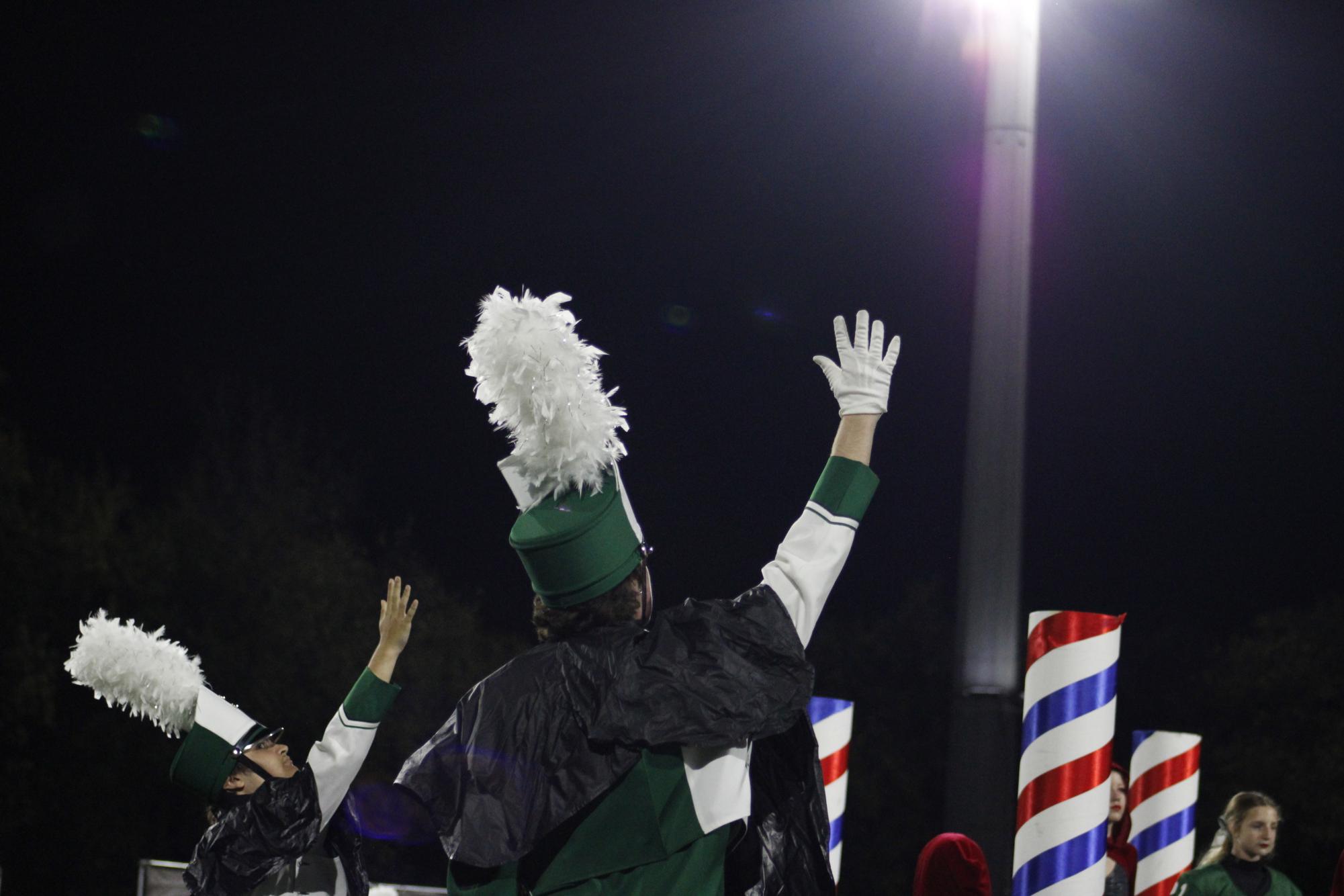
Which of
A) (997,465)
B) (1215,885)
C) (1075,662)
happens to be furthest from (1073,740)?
(1215,885)

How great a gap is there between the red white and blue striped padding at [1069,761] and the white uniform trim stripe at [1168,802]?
3504 mm

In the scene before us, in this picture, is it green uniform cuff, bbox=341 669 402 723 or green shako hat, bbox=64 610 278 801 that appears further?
green shako hat, bbox=64 610 278 801

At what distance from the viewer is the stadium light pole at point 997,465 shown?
579 centimetres

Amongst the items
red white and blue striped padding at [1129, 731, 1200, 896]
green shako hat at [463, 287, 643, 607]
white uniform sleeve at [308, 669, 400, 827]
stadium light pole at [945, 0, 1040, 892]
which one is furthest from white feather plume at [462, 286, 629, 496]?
red white and blue striped padding at [1129, 731, 1200, 896]

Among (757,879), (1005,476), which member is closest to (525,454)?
(757,879)

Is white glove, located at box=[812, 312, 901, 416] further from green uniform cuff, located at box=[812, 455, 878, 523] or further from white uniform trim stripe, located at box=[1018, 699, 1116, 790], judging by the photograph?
white uniform trim stripe, located at box=[1018, 699, 1116, 790]

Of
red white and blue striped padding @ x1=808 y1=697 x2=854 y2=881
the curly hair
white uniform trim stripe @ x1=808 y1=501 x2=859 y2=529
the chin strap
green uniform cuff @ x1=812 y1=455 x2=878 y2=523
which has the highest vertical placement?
green uniform cuff @ x1=812 y1=455 x2=878 y2=523

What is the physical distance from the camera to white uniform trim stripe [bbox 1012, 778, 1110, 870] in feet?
15.8

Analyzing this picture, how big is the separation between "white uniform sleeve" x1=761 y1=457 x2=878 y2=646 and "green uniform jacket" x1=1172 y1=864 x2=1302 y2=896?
5381 millimetres

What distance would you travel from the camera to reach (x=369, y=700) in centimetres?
450

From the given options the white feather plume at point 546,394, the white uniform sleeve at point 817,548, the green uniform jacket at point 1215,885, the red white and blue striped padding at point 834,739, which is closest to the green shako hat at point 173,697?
the white feather plume at point 546,394

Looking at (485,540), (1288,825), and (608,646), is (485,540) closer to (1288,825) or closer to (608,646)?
(1288,825)

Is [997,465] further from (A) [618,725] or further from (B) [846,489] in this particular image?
(A) [618,725]

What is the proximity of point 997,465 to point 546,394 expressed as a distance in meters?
3.66
